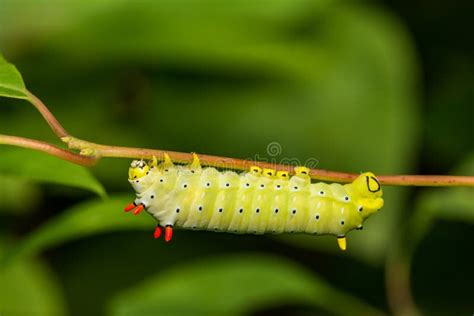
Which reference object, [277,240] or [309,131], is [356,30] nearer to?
[309,131]

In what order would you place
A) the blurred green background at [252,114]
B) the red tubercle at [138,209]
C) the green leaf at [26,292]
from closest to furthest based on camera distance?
the red tubercle at [138,209] → the green leaf at [26,292] → the blurred green background at [252,114]

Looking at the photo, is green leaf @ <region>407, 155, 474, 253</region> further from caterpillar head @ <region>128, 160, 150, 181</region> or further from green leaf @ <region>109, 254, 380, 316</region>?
caterpillar head @ <region>128, 160, 150, 181</region>

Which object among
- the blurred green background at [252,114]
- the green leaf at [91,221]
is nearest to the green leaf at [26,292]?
the blurred green background at [252,114]

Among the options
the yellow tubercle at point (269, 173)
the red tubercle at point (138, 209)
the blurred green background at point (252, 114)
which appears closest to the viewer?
the red tubercle at point (138, 209)

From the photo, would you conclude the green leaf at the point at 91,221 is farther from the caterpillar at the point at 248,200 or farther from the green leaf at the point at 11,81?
the green leaf at the point at 11,81

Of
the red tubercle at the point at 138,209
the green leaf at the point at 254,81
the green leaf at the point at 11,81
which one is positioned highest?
the green leaf at the point at 254,81

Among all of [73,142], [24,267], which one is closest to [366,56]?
[24,267]
